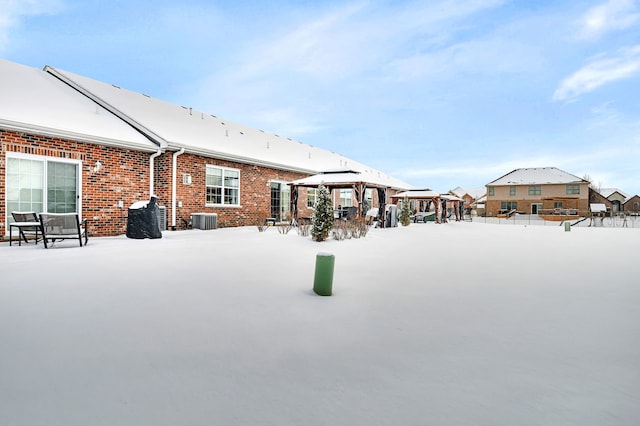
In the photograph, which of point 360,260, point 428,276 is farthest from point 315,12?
point 428,276

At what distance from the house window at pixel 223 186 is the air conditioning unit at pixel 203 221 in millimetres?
980

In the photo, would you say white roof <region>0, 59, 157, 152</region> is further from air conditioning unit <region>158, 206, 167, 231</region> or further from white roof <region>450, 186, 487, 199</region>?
white roof <region>450, 186, 487, 199</region>

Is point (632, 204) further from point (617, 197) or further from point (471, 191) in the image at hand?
point (471, 191)

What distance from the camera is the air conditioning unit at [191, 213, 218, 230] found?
13.6m

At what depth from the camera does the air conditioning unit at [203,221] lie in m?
13.6

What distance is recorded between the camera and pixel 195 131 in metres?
15.6

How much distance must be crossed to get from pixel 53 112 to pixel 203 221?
19.3 ft

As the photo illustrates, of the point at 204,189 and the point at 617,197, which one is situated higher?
the point at 617,197

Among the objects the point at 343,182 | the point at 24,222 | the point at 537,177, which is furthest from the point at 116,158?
the point at 537,177

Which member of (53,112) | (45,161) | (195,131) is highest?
(195,131)

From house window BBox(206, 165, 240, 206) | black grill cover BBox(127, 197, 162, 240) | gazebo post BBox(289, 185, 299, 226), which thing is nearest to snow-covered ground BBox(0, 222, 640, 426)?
black grill cover BBox(127, 197, 162, 240)

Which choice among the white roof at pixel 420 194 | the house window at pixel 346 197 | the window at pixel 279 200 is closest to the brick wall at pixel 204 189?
the window at pixel 279 200

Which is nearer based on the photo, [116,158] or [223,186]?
[116,158]

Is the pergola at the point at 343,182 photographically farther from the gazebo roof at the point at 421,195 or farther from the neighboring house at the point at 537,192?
the neighboring house at the point at 537,192
